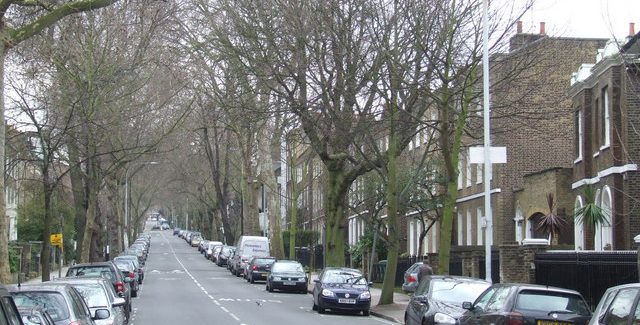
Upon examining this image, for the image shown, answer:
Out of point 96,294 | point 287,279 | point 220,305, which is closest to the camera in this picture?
point 96,294

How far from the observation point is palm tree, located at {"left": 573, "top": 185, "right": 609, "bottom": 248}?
28.7 metres

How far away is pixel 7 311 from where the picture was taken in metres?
7.46

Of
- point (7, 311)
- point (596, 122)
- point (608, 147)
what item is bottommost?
point (7, 311)

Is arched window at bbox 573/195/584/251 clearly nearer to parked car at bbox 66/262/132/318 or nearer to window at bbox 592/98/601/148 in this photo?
window at bbox 592/98/601/148

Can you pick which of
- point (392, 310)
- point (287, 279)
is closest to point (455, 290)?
point (392, 310)

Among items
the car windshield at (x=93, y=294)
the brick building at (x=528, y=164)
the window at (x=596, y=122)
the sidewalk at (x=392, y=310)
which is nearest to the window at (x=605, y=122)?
the window at (x=596, y=122)

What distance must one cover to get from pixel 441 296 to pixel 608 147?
11.6 metres

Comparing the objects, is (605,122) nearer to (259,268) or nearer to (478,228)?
(478,228)

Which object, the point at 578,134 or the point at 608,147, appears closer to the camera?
the point at 608,147

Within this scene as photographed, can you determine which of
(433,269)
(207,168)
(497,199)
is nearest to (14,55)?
(433,269)

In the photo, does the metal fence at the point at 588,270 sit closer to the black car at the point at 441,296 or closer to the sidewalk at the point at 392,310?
the black car at the point at 441,296

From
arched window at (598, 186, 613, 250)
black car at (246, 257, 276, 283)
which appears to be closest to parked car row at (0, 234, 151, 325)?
arched window at (598, 186, 613, 250)

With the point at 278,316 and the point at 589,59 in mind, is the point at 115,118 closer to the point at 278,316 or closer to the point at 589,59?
the point at 278,316

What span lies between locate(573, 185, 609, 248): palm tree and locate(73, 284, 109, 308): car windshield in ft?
53.9
